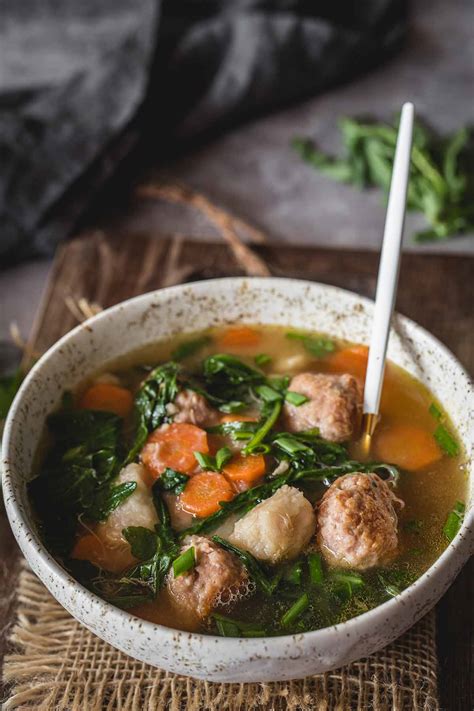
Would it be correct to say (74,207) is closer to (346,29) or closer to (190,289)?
(190,289)

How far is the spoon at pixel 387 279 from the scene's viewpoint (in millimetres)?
2566

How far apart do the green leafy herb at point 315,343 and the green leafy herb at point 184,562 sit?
3.22 feet

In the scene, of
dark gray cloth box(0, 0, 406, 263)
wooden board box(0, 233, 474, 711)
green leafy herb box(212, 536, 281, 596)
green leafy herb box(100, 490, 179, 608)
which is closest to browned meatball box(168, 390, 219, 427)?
green leafy herb box(100, 490, 179, 608)

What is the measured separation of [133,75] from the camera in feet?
14.7

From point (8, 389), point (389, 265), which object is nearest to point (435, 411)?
point (389, 265)

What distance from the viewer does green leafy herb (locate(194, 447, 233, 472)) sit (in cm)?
248

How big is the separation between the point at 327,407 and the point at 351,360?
371 millimetres

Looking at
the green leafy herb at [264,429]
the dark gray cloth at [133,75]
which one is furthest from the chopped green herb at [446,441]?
the dark gray cloth at [133,75]

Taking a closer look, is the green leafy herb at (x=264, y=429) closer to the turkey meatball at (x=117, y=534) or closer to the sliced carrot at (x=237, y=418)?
the sliced carrot at (x=237, y=418)

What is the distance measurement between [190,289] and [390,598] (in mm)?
1280

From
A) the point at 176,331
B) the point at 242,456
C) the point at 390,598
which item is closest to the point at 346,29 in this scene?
the point at 176,331

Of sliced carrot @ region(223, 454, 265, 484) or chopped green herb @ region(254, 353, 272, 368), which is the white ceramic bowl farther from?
sliced carrot @ region(223, 454, 265, 484)

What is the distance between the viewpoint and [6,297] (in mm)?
4164

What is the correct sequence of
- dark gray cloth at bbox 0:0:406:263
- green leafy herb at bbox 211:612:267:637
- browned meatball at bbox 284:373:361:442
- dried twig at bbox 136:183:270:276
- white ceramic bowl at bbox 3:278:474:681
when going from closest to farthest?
white ceramic bowl at bbox 3:278:474:681 → green leafy herb at bbox 211:612:267:637 → browned meatball at bbox 284:373:361:442 → dried twig at bbox 136:183:270:276 → dark gray cloth at bbox 0:0:406:263
